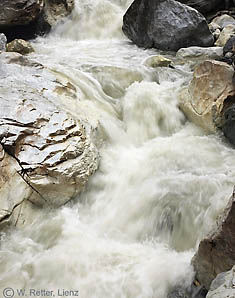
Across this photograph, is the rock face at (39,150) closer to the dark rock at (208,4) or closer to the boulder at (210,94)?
the boulder at (210,94)

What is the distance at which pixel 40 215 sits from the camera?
151 inches

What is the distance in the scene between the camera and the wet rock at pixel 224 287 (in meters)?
1.80

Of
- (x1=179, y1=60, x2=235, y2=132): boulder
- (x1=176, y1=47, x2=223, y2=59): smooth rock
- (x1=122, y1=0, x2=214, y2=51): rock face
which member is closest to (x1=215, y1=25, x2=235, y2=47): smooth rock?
(x1=122, y1=0, x2=214, y2=51): rock face

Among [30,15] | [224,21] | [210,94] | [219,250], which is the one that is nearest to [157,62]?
[210,94]

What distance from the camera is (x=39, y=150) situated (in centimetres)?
393

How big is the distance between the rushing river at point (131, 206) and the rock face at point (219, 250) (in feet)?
→ 0.84

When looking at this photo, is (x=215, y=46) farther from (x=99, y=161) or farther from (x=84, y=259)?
(x=84, y=259)

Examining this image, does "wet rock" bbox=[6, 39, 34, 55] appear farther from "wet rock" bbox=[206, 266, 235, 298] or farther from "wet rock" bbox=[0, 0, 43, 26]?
"wet rock" bbox=[206, 266, 235, 298]

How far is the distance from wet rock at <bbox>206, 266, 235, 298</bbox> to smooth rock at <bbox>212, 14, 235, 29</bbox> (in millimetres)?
9446

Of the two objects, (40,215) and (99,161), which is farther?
(99,161)

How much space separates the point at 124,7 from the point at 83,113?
8042mm

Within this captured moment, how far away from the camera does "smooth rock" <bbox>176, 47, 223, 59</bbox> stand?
7.75 m

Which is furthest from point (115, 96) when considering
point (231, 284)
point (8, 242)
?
point (231, 284)

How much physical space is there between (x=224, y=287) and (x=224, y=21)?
1009 centimetres
